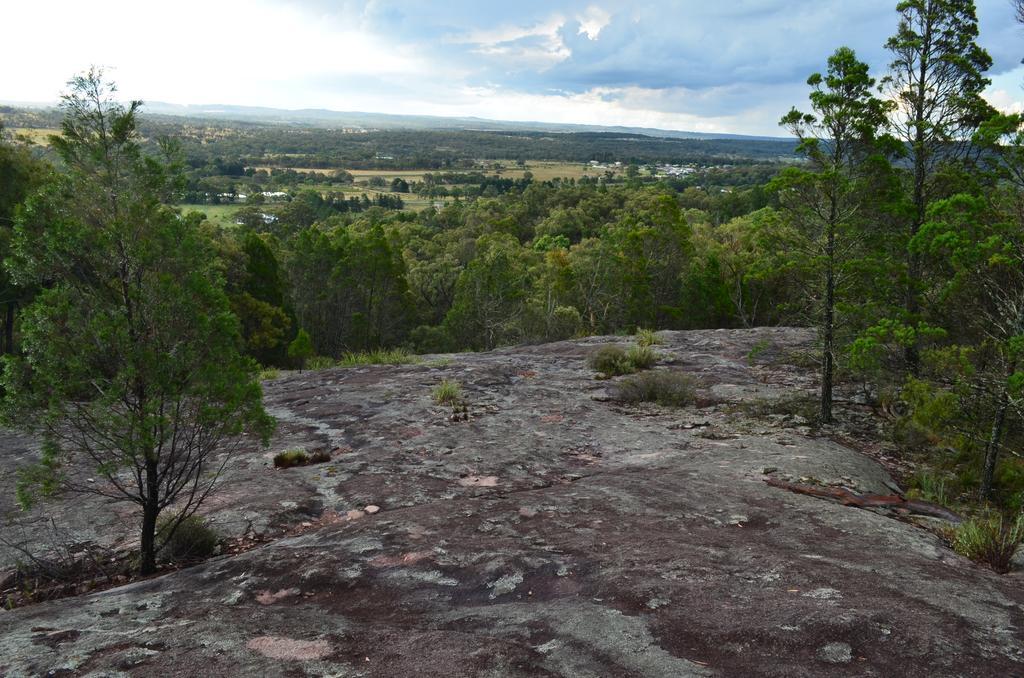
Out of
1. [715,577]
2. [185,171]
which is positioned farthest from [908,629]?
[185,171]

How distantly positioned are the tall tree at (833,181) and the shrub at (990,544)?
18.5ft

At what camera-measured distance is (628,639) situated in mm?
4129

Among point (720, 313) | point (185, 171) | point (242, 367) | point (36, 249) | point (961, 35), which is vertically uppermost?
point (961, 35)

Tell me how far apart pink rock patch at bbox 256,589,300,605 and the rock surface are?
2cm

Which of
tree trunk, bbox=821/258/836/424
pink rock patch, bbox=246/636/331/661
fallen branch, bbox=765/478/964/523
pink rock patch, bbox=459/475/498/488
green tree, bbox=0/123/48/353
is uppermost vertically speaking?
green tree, bbox=0/123/48/353

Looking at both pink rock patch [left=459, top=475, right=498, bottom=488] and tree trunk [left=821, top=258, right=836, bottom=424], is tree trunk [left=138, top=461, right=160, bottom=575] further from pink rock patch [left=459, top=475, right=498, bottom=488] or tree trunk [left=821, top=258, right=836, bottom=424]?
tree trunk [left=821, top=258, right=836, bottom=424]

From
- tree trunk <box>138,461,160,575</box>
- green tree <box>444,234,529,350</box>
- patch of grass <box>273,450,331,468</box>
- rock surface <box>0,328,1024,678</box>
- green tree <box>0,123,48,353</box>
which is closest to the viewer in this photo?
rock surface <box>0,328,1024,678</box>

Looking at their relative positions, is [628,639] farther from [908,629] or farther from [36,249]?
[36,249]

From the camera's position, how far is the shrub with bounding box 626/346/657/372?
16.0m

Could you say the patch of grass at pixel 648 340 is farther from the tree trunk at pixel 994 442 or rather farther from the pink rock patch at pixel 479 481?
the pink rock patch at pixel 479 481

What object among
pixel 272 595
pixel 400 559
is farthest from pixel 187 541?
pixel 400 559

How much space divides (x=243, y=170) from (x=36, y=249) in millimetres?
126597

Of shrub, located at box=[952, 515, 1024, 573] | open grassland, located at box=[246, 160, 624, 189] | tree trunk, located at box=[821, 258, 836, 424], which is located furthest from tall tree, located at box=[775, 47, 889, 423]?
open grassland, located at box=[246, 160, 624, 189]

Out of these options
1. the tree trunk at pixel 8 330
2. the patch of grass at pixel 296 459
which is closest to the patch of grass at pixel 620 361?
the patch of grass at pixel 296 459
